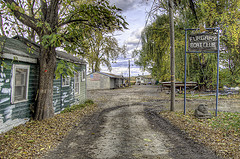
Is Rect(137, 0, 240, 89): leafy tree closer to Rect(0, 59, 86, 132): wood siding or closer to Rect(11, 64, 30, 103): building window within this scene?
Rect(0, 59, 86, 132): wood siding

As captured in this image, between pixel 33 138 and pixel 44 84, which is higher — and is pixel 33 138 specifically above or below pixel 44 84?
below

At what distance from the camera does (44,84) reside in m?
6.79

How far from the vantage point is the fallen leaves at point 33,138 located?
3.81 m

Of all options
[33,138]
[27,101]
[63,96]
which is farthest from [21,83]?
[63,96]

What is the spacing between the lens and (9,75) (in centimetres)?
554

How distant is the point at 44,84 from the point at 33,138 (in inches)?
104

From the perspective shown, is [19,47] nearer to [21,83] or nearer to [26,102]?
[21,83]

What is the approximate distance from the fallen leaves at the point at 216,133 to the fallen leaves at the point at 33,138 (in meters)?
4.10

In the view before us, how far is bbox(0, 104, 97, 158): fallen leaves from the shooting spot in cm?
381

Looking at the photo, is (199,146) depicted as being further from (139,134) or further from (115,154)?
(115,154)

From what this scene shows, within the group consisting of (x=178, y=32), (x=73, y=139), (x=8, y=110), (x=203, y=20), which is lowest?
(x=73, y=139)

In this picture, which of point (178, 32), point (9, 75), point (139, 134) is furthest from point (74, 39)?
point (178, 32)

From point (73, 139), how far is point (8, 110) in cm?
263

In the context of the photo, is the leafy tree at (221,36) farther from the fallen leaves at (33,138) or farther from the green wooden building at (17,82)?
the fallen leaves at (33,138)
